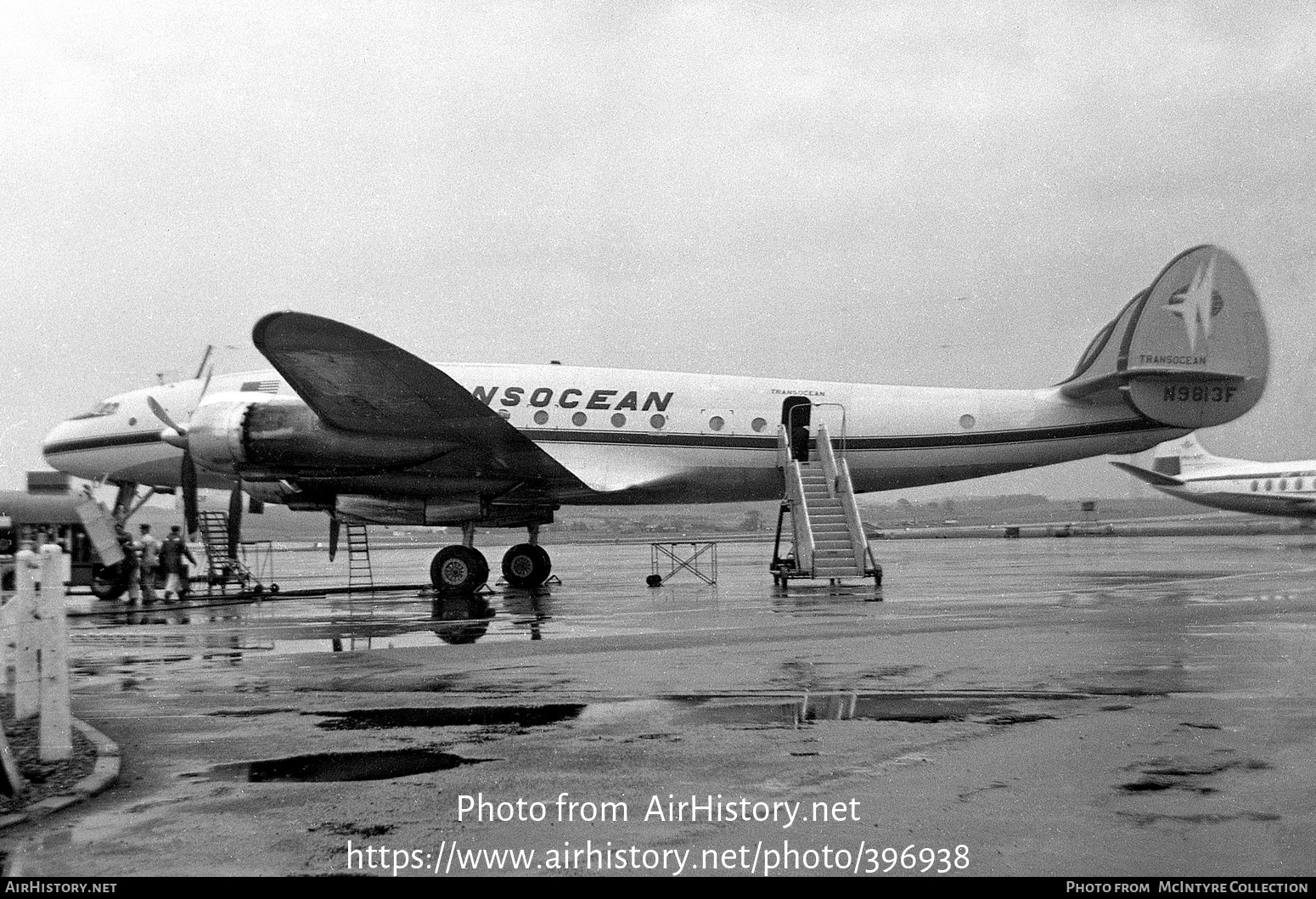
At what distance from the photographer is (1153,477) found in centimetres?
5962

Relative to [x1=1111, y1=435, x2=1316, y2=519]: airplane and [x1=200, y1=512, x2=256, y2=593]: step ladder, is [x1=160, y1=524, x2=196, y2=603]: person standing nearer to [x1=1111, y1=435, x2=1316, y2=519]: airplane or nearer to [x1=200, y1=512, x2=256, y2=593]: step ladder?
[x1=200, y1=512, x2=256, y2=593]: step ladder

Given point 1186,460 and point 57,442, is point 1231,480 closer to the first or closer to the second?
point 1186,460

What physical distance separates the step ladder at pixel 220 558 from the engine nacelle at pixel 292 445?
403 centimetres

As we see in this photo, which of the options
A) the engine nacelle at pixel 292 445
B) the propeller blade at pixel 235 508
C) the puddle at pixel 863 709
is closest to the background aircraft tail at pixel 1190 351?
the engine nacelle at pixel 292 445

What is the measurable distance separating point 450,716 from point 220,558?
2186cm

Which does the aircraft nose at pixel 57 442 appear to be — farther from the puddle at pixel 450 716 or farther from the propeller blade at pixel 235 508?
the puddle at pixel 450 716

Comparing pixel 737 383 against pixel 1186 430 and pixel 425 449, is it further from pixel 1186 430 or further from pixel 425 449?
pixel 1186 430

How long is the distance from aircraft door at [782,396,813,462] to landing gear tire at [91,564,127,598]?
15.5m

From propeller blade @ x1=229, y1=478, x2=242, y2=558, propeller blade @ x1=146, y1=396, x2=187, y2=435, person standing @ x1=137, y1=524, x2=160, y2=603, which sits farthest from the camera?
person standing @ x1=137, y1=524, x2=160, y2=603

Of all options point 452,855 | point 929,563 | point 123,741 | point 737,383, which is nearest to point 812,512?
point 737,383

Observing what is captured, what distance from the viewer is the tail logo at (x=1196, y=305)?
22.9m

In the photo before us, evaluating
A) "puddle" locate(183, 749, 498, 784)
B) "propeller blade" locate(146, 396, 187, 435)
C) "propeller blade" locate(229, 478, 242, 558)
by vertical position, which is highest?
"propeller blade" locate(146, 396, 187, 435)

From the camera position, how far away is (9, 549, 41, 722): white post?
707 centimetres

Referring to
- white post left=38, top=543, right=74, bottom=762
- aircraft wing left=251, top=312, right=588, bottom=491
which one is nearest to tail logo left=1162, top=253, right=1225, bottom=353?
aircraft wing left=251, top=312, right=588, bottom=491
